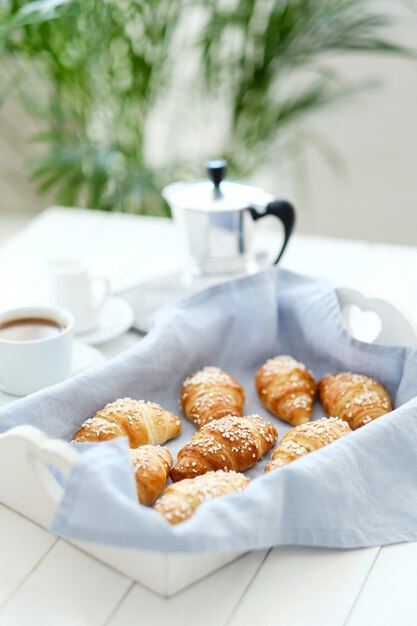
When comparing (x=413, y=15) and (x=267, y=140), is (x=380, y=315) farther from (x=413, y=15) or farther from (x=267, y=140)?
(x=413, y=15)

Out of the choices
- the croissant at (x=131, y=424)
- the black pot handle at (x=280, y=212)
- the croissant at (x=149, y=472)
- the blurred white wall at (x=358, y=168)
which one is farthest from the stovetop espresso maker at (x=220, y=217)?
the blurred white wall at (x=358, y=168)

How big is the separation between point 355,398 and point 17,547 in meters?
0.44

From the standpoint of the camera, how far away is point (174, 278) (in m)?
1.40

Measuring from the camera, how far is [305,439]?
0.91m

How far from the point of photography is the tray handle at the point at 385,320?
106 cm

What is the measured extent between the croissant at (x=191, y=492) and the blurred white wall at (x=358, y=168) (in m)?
2.09

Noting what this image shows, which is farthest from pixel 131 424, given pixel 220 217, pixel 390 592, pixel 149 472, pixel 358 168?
pixel 358 168

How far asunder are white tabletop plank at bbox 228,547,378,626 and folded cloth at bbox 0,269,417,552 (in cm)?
2

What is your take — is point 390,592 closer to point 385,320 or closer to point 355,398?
point 355,398

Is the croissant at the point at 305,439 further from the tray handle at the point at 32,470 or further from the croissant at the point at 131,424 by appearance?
the tray handle at the point at 32,470

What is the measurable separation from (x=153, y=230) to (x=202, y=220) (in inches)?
17.0

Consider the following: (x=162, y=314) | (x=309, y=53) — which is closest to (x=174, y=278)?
(x=162, y=314)

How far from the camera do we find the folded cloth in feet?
2.31

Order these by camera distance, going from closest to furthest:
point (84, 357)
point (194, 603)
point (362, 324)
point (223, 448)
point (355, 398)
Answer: point (194, 603), point (223, 448), point (355, 398), point (84, 357), point (362, 324)
